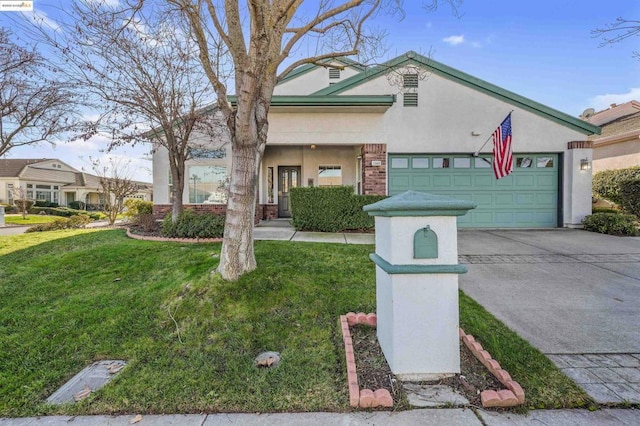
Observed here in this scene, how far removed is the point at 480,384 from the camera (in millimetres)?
2395

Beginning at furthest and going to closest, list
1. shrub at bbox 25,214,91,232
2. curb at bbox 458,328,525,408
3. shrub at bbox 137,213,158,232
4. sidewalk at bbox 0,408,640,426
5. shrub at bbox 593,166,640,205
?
1. shrub at bbox 25,214,91,232
2. shrub at bbox 593,166,640,205
3. shrub at bbox 137,213,158,232
4. curb at bbox 458,328,525,408
5. sidewalk at bbox 0,408,640,426

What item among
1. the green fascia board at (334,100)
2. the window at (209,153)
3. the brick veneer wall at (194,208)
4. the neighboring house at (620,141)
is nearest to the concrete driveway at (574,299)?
the green fascia board at (334,100)

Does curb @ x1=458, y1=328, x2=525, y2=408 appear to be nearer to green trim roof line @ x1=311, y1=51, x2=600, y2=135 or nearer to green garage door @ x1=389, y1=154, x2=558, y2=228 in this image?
green garage door @ x1=389, y1=154, x2=558, y2=228

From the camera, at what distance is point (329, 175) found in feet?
43.3

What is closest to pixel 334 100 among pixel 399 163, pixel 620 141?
pixel 399 163

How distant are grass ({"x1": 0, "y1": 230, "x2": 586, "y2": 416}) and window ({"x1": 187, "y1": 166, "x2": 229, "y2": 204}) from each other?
5545mm

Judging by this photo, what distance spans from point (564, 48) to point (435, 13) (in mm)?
6784

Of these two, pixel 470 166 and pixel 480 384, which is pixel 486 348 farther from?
pixel 470 166

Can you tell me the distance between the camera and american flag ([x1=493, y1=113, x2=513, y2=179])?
344 inches

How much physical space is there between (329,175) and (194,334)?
10.5 meters

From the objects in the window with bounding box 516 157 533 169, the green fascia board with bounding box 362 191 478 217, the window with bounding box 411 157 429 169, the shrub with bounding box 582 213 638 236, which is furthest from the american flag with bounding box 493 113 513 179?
the green fascia board with bounding box 362 191 478 217

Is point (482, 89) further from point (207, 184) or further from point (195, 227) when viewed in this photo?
point (195, 227)

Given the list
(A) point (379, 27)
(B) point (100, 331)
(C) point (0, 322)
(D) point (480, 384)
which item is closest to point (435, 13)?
(A) point (379, 27)

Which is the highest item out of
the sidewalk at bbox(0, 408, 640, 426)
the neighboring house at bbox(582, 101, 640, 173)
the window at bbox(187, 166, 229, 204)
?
the neighboring house at bbox(582, 101, 640, 173)
